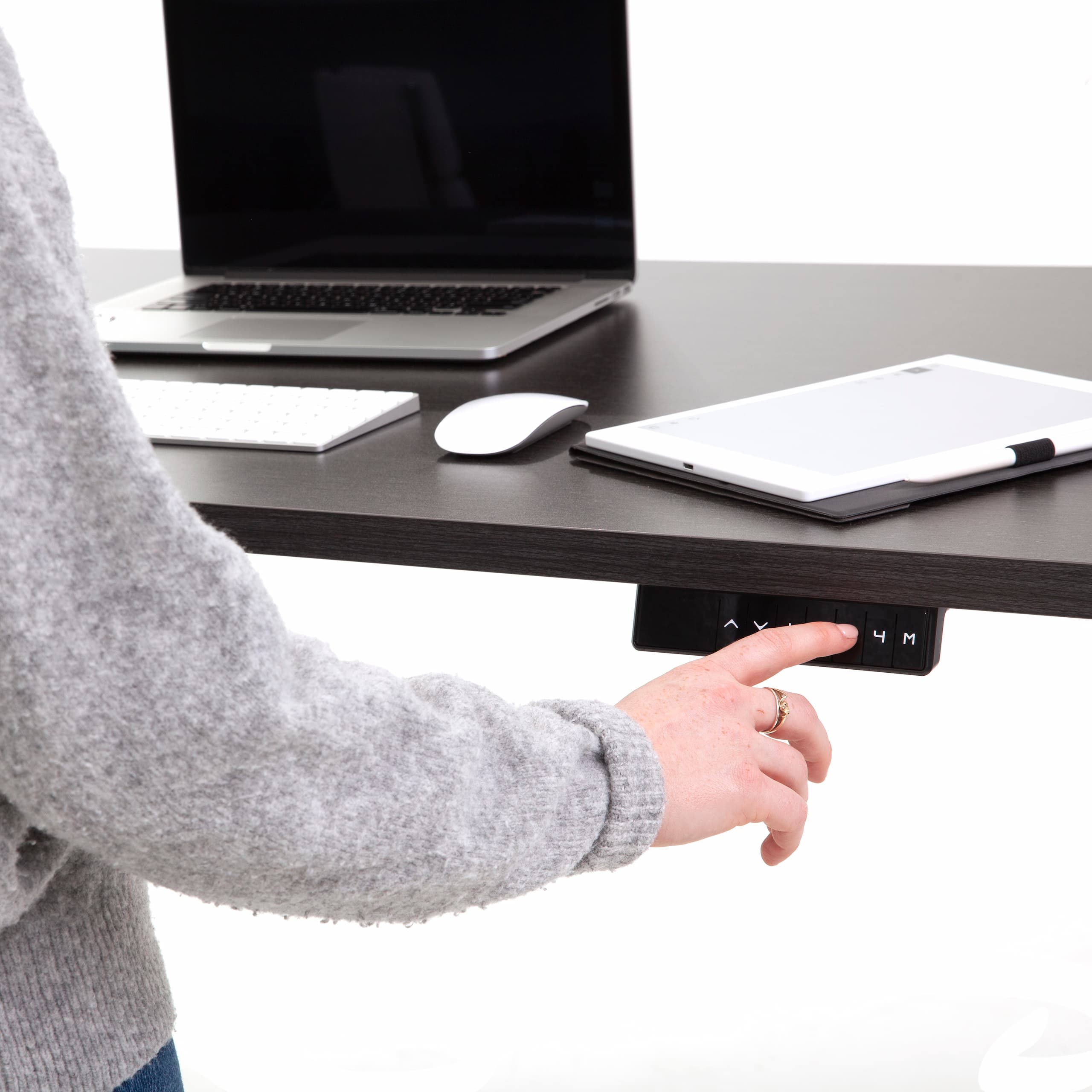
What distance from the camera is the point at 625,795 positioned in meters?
0.54

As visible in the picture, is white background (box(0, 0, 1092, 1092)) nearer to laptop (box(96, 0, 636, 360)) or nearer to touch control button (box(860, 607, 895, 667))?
laptop (box(96, 0, 636, 360))

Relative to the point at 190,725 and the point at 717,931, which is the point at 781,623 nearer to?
the point at 190,725

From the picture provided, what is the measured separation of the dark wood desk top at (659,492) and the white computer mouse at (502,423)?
0.01 m

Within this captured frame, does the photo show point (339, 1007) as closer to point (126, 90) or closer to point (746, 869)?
point (746, 869)

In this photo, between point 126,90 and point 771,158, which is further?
point 126,90

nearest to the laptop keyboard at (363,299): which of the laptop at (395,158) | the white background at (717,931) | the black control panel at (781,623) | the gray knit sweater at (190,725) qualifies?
the laptop at (395,158)

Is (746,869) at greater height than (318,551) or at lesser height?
lesser

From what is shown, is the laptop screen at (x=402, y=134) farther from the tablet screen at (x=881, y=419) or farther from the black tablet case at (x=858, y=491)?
the black tablet case at (x=858, y=491)

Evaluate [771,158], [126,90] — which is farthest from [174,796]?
[126,90]

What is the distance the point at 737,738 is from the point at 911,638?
13 cm

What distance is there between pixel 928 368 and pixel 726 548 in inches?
13.7

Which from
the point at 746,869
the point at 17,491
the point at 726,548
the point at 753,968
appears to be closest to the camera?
the point at 17,491

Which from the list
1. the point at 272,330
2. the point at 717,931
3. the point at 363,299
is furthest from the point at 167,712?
the point at 717,931

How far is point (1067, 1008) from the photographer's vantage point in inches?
64.1
